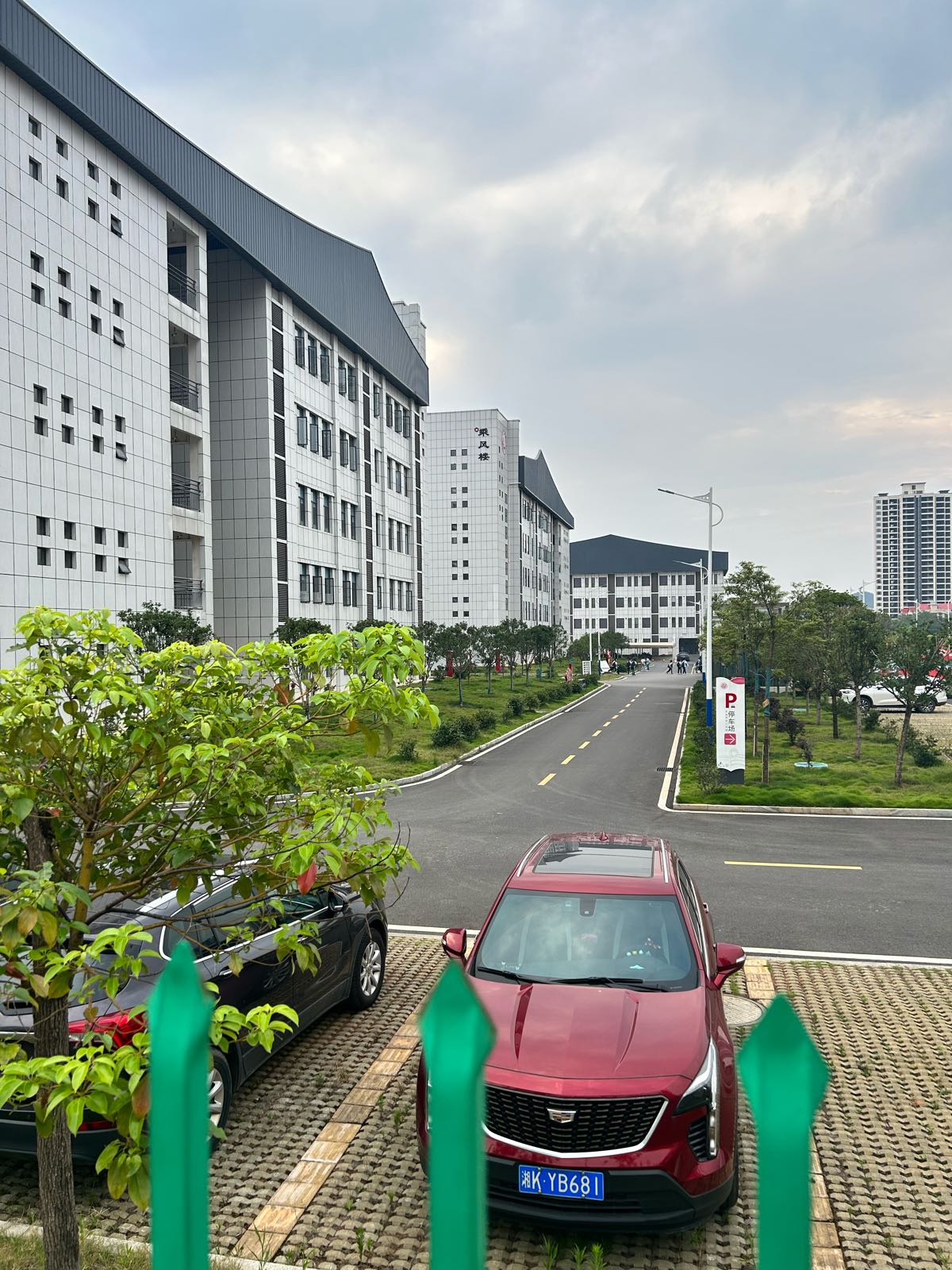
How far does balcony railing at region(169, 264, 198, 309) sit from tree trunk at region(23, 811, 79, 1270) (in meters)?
34.9

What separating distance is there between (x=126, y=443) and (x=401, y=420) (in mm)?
28027

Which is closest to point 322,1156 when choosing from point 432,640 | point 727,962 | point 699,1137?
point 699,1137

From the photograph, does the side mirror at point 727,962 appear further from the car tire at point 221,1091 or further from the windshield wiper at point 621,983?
the car tire at point 221,1091

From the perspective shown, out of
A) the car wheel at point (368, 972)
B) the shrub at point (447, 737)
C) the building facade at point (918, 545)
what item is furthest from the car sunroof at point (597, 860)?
the building facade at point (918, 545)

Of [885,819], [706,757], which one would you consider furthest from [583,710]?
[885,819]

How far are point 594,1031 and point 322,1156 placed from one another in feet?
6.80

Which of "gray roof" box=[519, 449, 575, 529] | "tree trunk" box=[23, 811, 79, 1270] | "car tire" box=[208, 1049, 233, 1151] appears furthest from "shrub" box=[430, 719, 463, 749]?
"gray roof" box=[519, 449, 575, 529]

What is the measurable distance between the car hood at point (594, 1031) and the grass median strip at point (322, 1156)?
143 centimetres

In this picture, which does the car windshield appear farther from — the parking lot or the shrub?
the shrub

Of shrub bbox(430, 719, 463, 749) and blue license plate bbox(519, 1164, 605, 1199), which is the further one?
shrub bbox(430, 719, 463, 749)

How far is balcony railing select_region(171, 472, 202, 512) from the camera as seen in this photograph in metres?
35.2

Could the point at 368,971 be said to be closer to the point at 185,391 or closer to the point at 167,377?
the point at 167,377

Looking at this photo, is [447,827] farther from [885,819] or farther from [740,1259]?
[740,1259]

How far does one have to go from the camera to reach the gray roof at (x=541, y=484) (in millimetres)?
96625
